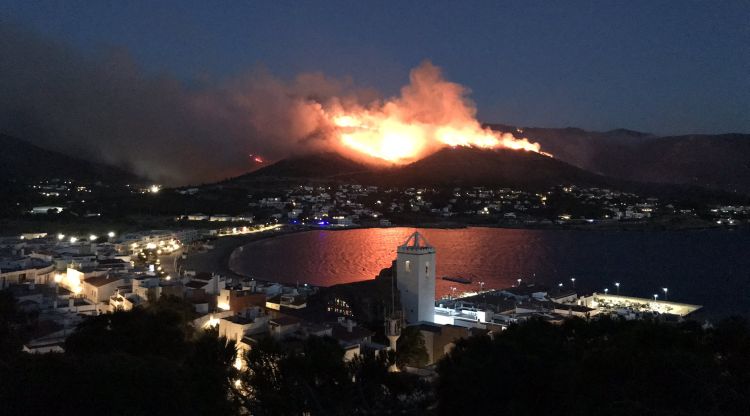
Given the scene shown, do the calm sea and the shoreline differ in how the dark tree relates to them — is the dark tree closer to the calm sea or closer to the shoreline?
the calm sea

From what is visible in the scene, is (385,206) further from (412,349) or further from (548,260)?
(412,349)

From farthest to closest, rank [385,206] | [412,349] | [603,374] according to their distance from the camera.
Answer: [385,206], [412,349], [603,374]

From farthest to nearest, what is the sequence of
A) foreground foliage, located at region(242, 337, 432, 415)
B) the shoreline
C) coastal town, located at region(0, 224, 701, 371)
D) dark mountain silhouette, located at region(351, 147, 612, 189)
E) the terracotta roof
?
dark mountain silhouette, located at region(351, 147, 612, 189) < the shoreline < the terracotta roof < coastal town, located at region(0, 224, 701, 371) < foreground foliage, located at region(242, 337, 432, 415)

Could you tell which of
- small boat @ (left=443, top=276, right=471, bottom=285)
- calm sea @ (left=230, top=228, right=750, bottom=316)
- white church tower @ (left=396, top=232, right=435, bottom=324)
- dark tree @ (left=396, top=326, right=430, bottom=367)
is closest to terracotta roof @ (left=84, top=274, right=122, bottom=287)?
white church tower @ (left=396, top=232, right=435, bottom=324)

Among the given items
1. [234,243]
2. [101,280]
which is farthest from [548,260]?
[101,280]

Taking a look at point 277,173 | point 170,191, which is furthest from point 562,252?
point 277,173

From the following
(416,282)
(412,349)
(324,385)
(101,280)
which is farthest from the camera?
(101,280)
